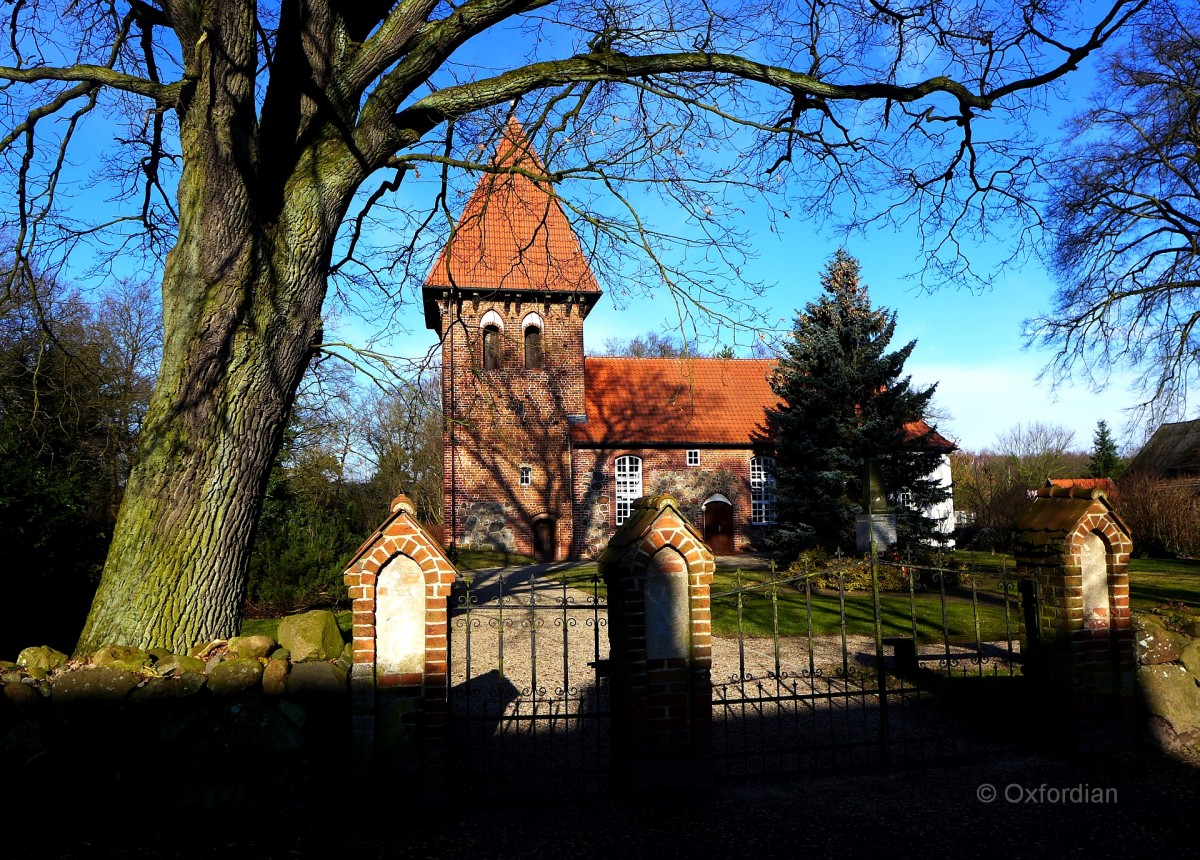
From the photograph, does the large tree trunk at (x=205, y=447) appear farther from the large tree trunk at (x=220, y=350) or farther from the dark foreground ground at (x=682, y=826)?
the dark foreground ground at (x=682, y=826)

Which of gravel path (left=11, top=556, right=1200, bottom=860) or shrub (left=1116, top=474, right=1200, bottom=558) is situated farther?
shrub (left=1116, top=474, right=1200, bottom=558)

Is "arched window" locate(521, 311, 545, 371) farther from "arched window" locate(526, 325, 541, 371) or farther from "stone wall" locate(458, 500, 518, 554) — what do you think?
"stone wall" locate(458, 500, 518, 554)

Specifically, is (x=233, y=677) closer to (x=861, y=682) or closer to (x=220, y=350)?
(x=220, y=350)

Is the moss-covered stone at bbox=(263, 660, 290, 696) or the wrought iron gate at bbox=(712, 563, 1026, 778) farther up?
the moss-covered stone at bbox=(263, 660, 290, 696)

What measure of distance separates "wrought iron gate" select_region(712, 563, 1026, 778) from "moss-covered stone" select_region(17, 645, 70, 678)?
3.93 m

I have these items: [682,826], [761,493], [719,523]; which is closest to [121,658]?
[682,826]

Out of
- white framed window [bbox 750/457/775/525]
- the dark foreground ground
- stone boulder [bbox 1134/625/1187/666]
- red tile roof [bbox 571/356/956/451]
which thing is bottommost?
the dark foreground ground

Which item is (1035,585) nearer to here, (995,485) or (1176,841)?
(1176,841)

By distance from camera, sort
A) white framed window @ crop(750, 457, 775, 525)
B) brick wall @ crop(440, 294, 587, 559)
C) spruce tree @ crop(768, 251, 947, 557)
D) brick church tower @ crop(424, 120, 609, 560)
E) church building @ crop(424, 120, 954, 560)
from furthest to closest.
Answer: white framed window @ crop(750, 457, 775, 525)
brick wall @ crop(440, 294, 587, 559)
brick church tower @ crop(424, 120, 609, 560)
church building @ crop(424, 120, 954, 560)
spruce tree @ crop(768, 251, 947, 557)

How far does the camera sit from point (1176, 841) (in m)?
4.09

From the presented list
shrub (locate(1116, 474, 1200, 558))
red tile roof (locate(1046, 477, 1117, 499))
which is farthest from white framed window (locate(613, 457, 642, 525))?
shrub (locate(1116, 474, 1200, 558))

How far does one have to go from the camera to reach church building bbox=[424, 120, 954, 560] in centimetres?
2242

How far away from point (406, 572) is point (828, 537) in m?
14.3

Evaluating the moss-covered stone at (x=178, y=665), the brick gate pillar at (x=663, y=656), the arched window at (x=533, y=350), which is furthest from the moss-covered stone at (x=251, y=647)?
the arched window at (x=533, y=350)
